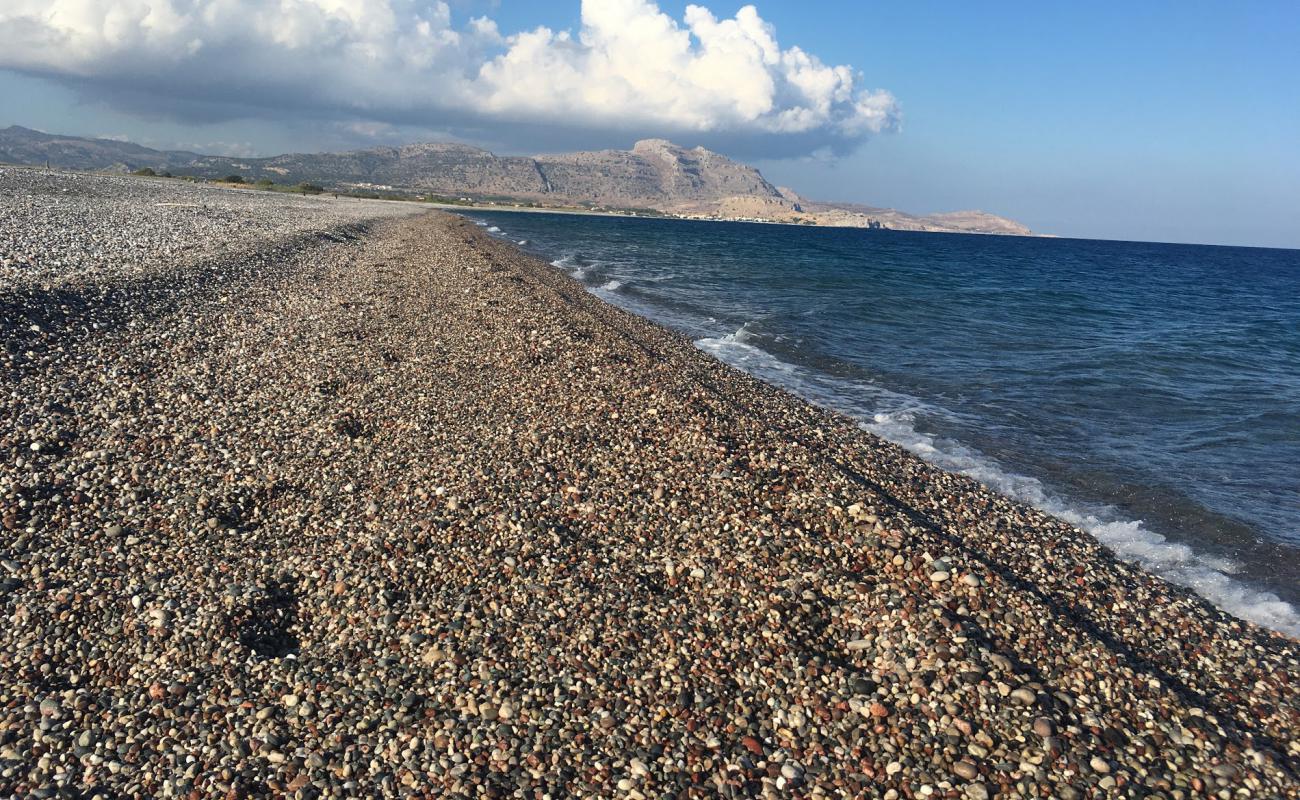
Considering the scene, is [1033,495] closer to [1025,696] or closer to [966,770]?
[1025,696]

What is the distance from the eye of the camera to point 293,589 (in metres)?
7.91

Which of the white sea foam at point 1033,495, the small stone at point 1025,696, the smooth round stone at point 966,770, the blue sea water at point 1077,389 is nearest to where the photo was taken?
the smooth round stone at point 966,770

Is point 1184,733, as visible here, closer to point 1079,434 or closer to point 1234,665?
point 1234,665

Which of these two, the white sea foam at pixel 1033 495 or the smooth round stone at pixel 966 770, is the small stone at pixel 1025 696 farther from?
the white sea foam at pixel 1033 495

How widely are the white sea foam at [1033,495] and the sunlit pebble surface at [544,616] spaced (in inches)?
45.4

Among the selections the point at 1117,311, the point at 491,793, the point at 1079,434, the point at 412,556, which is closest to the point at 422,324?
the point at 412,556

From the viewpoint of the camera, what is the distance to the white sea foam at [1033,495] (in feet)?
34.1

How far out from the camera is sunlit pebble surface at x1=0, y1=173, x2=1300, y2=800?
233 inches

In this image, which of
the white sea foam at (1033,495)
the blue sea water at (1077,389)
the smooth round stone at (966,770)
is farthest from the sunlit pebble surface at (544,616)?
the blue sea water at (1077,389)

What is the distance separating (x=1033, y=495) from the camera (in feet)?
45.8

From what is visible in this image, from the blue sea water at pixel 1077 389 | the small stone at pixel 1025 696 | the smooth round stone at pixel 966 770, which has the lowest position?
the smooth round stone at pixel 966 770

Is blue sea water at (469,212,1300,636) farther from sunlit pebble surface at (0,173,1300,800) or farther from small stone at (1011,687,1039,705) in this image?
small stone at (1011,687,1039,705)

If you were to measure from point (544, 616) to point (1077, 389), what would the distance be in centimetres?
2280

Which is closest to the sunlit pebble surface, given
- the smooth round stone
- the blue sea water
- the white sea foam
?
the smooth round stone
